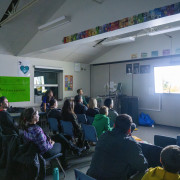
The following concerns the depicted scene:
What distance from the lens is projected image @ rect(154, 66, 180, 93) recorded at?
18.0ft

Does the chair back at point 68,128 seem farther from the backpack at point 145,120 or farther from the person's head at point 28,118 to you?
the backpack at point 145,120

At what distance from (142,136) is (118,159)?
351 cm

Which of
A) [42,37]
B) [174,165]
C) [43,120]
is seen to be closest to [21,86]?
[43,120]

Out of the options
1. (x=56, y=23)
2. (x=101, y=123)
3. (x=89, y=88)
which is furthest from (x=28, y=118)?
(x=89, y=88)

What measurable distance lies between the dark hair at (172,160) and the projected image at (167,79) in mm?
4565

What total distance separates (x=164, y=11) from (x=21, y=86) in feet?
14.9

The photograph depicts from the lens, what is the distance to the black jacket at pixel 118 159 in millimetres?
1642

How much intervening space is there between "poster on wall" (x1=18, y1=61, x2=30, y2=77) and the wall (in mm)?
2938

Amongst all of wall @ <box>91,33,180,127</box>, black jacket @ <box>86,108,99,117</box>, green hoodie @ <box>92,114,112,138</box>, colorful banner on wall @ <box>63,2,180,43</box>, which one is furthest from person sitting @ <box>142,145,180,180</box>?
wall @ <box>91,33,180,127</box>

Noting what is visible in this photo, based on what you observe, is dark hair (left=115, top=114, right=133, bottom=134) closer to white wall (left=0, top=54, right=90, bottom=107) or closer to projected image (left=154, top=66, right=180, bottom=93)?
projected image (left=154, top=66, right=180, bottom=93)

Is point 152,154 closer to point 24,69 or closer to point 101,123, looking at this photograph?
point 101,123

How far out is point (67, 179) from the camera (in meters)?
2.68

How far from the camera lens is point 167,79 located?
18.7 feet

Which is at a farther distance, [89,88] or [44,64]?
[89,88]
